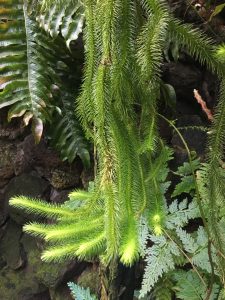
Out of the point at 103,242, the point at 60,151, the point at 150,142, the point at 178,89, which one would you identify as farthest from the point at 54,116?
the point at 103,242

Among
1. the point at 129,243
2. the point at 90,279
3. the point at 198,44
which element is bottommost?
the point at 90,279

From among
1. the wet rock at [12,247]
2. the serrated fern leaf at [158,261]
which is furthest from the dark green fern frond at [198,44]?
the wet rock at [12,247]

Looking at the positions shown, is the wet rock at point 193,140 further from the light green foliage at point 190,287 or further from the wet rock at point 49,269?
the wet rock at point 49,269

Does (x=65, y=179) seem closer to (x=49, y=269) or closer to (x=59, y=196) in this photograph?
(x=59, y=196)

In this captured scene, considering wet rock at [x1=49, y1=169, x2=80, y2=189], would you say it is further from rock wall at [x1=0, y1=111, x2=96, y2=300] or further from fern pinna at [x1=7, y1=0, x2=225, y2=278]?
fern pinna at [x1=7, y1=0, x2=225, y2=278]

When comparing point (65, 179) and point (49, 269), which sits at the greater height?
point (65, 179)

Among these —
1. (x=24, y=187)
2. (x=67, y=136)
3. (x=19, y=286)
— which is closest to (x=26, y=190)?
(x=24, y=187)

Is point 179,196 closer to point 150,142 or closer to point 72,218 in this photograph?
point 150,142
